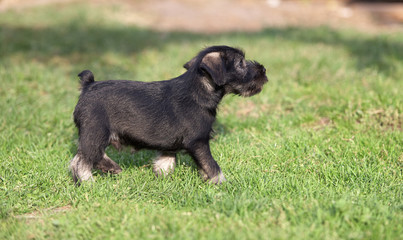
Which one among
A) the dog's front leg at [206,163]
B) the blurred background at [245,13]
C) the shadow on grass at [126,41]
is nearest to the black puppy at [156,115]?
the dog's front leg at [206,163]

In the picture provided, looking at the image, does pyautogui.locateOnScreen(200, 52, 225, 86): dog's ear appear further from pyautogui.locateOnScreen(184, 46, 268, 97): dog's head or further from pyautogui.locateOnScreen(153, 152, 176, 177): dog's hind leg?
pyautogui.locateOnScreen(153, 152, 176, 177): dog's hind leg

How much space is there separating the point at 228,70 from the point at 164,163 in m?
1.25

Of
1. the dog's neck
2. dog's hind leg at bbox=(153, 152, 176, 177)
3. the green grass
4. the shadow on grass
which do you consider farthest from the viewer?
the shadow on grass

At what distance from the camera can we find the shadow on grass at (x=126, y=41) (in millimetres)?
9266

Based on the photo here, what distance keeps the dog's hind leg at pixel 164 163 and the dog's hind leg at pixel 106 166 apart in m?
0.42

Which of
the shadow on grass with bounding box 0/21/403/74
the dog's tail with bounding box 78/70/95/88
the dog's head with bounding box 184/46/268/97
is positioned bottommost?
the shadow on grass with bounding box 0/21/403/74

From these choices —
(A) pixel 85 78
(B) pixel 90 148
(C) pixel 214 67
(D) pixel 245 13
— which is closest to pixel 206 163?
(C) pixel 214 67

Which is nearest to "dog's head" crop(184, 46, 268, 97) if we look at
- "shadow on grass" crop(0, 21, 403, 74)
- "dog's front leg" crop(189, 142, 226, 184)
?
"dog's front leg" crop(189, 142, 226, 184)

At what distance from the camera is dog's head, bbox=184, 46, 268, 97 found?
418 cm

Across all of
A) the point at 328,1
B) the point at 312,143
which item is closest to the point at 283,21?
the point at 328,1

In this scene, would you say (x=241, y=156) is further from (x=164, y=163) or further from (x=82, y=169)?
(x=82, y=169)

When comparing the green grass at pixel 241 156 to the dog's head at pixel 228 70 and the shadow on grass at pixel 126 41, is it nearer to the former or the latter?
the shadow on grass at pixel 126 41

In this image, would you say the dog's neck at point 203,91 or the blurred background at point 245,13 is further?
the blurred background at point 245,13

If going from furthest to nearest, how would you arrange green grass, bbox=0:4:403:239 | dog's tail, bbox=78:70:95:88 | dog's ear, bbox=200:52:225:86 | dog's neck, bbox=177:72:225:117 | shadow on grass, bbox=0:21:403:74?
shadow on grass, bbox=0:21:403:74, dog's tail, bbox=78:70:95:88, dog's neck, bbox=177:72:225:117, dog's ear, bbox=200:52:225:86, green grass, bbox=0:4:403:239
